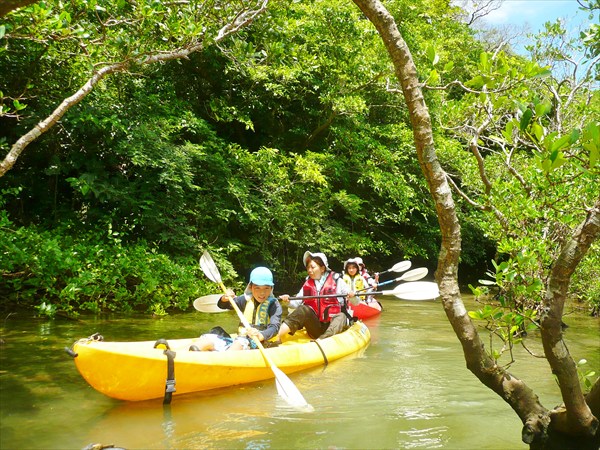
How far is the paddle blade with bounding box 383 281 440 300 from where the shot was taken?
194 inches

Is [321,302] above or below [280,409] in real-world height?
above

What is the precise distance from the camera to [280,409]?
169 inches

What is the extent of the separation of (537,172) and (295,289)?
7.56 meters

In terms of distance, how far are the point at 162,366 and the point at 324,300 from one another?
2.99 meters

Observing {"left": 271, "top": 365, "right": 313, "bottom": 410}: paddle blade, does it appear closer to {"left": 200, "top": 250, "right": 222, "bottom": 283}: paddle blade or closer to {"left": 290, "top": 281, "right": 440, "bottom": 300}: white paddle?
{"left": 290, "top": 281, "right": 440, "bottom": 300}: white paddle

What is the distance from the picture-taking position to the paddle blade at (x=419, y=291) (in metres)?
4.92

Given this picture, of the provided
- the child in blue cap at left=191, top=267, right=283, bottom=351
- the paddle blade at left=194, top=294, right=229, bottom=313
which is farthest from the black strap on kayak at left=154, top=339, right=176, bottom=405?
the paddle blade at left=194, top=294, right=229, bottom=313

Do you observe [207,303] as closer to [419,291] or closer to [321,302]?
[321,302]

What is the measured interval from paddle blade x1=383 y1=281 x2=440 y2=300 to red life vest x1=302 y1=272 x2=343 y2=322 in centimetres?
132

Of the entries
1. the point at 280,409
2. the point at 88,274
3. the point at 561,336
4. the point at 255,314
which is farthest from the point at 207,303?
the point at 561,336

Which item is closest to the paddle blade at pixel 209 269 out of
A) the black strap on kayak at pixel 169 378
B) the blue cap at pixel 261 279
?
the blue cap at pixel 261 279

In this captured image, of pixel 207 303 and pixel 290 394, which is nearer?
pixel 290 394

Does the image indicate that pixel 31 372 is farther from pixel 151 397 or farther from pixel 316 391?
pixel 316 391

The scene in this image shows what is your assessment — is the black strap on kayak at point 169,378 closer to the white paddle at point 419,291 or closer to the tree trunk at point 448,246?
the white paddle at point 419,291
